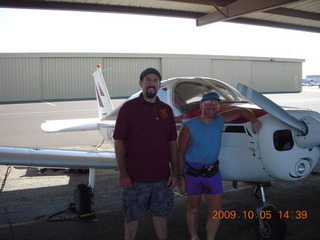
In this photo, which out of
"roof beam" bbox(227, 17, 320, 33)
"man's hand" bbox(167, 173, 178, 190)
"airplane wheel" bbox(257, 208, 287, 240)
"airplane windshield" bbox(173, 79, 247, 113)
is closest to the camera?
"man's hand" bbox(167, 173, 178, 190)

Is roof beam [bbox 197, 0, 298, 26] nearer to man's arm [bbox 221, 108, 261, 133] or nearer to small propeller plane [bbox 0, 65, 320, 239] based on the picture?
small propeller plane [bbox 0, 65, 320, 239]

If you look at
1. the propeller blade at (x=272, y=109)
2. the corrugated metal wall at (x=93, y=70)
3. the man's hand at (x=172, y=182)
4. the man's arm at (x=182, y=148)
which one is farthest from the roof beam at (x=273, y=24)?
the corrugated metal wall at (x=93, y=70)

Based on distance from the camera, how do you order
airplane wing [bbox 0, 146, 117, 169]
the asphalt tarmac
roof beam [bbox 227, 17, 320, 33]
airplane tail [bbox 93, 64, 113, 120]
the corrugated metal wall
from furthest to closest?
the corrugated metal wall < airplane tail [bbox 93, 64, 113, 120] < roof beam [bbox 227, 17, 320, 33] < airplane wing [bbox 0, 146, 117, 169] < the asphalt tarmac

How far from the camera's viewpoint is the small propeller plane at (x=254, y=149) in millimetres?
2955

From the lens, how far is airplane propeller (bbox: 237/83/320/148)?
290 cm

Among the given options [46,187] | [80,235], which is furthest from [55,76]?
[80,235]

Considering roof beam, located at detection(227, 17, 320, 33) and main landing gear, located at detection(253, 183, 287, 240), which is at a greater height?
roof beam, located at detection(227, 17, 320, 33)

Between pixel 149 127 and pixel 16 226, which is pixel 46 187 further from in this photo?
pixel 149 127

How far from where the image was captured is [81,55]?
1201 inches

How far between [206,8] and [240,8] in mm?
820

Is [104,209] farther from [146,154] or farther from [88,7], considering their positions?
[88,7]

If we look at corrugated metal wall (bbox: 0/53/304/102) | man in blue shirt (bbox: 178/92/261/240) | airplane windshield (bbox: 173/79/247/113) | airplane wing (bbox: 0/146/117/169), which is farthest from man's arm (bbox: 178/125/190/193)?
corrugated metal wall (bbox: 0/53/304/102)

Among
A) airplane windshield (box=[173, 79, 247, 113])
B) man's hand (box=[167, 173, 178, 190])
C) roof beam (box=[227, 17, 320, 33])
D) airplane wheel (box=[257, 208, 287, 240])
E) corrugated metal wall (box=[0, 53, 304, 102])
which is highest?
corrugated metal wall (box=[0, 53, 304, 102])

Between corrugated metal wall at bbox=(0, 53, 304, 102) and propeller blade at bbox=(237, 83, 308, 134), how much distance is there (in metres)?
25.7
